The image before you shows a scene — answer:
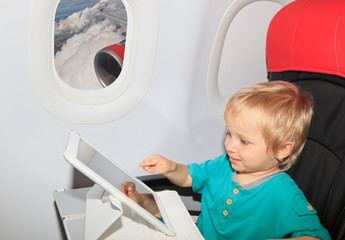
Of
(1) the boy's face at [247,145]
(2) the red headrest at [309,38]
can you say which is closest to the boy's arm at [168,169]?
(1) the boy's face at [247,145]

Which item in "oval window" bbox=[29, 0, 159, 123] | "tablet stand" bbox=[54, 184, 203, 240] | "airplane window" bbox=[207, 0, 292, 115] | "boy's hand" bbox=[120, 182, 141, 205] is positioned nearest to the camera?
"tablet stand" bbox=[54, 184, 203, 240]

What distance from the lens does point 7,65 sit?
137cm

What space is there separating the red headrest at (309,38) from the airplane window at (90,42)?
722 mm

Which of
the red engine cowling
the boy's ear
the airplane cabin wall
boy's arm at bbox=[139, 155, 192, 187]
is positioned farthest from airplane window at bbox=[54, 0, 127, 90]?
the boy's ear

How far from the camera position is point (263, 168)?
1.10 m

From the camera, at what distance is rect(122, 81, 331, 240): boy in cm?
100

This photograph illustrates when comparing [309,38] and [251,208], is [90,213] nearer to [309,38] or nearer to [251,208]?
[251,208]

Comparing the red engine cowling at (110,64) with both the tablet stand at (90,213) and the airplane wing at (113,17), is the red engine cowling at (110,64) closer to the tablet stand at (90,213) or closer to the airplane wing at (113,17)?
the airplane wing at (113,17)

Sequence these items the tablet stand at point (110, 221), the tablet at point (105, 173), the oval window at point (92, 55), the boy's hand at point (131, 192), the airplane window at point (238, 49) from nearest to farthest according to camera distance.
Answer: the tablet at point (105, 173) → the tablet stand at point (110, 221) → the boy's hand at point (131, 192) → the oval window at point (92, 55) → the airplane window at point (238, 49)

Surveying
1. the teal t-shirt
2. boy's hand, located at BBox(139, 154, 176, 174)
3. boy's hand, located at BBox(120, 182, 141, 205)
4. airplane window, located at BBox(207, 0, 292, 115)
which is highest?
airplane window, located at BBox(207, 0, 292, 115)

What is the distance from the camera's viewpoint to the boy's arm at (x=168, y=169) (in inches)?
46.0

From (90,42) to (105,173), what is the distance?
1123mm

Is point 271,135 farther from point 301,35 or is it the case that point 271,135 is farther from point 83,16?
point 83,16

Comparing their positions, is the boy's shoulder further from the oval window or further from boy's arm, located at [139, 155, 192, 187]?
the oval window
